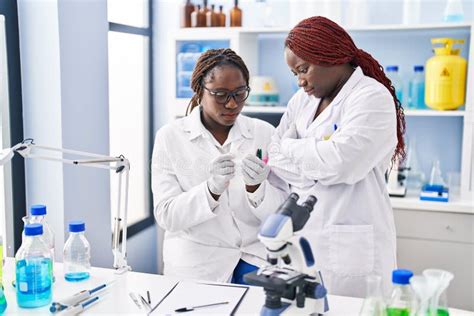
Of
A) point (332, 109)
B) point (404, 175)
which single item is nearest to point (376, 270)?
point (332, 109)

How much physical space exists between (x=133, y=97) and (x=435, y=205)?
1952 millimetres

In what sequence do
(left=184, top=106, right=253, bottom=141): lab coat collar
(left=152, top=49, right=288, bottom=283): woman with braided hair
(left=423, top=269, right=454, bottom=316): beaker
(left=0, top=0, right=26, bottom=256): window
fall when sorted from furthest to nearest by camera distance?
(left=0, top=0, right=26, bottom=256): window → (left=184, top=106, right=253, bottom=141): lab coat collar → (left=152, top=49, right=288, bottom=283): woman with braided hair → (left=423, top=269, right=454, bottom=316): beaker

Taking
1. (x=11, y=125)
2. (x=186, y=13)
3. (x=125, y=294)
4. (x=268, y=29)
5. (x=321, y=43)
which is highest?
(x=186, y=13)

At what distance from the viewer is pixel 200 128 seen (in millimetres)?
2025

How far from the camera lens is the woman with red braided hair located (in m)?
→ 1.66

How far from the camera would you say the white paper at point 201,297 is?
1.47 m

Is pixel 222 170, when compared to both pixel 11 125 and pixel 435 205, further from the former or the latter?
pixel 435 205

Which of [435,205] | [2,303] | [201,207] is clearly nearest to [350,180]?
[201,207]

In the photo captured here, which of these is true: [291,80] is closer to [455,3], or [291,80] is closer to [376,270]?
[455,3]

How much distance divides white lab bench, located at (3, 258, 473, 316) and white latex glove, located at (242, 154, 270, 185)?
371 millimetres

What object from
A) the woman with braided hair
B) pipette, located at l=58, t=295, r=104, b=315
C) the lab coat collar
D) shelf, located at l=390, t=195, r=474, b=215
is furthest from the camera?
shelf, located at l=390, t=195, r=474, b=215

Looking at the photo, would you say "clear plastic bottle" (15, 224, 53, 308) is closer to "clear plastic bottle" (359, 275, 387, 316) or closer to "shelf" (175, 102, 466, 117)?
"clear plastic bottle" (359, 275, 387, 316)

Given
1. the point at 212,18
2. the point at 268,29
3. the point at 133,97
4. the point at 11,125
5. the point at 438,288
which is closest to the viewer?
the point at 438,288

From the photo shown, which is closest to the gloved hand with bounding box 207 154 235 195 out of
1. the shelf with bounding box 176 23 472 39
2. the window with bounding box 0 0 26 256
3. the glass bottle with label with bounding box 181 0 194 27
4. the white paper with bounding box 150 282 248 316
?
the white paper with bounding box 150 282 248 316
